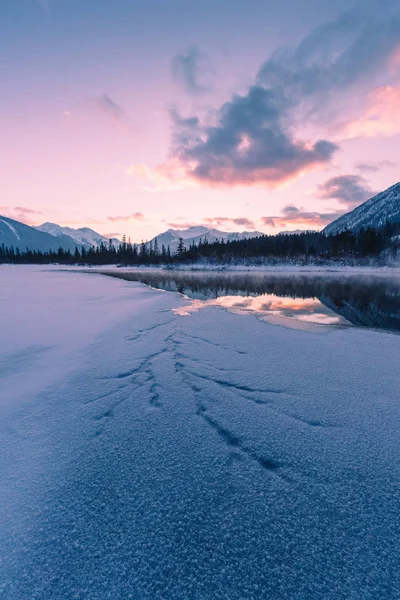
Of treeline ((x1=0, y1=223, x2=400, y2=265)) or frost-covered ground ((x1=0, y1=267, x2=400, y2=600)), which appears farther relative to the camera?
treeline ((x1=0, y1=223, x2=400, y2=265))

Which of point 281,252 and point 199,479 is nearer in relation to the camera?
point 199,479

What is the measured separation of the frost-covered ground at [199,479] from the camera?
2.04 metres

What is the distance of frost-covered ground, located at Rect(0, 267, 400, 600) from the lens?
2035 mm

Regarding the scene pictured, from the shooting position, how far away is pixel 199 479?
299 centimetres

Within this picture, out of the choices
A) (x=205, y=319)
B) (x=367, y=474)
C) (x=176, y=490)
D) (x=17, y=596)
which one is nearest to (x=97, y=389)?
(x=176, y=490)

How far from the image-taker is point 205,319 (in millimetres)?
11977

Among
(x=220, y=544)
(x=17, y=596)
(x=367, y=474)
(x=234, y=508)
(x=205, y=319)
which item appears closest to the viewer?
(x=17, y=596)

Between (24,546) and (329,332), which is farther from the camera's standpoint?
(329,332)

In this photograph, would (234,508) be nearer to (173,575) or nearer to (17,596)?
(173,575)

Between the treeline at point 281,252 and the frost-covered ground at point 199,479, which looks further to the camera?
the treeline at point 281,252

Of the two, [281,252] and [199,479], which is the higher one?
[281,252]

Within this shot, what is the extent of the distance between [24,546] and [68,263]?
501 feet

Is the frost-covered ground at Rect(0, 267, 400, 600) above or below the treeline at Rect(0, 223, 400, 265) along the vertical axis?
below

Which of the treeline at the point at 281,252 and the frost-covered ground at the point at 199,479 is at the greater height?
the treeline at the point at 281,252
